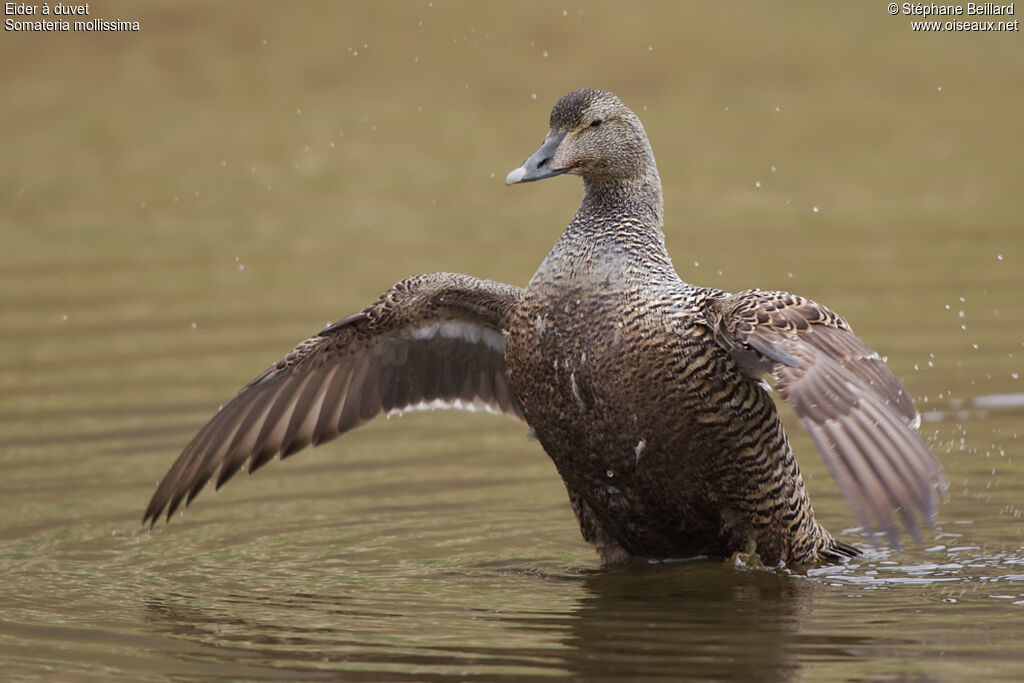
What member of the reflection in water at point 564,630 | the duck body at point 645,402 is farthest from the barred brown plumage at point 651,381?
the reflection in water at point 564,630

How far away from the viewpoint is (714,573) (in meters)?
7.38

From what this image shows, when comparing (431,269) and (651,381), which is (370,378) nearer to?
(651,381)

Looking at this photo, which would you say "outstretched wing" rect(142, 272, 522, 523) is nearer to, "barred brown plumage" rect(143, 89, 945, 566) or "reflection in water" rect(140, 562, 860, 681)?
"barred brown plumage" rect(143, 89, 945, 566)

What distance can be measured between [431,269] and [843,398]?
9.41m

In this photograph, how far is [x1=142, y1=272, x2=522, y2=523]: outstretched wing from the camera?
7934 mm

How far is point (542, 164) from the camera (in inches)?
283

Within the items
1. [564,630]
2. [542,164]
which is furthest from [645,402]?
[542,164]

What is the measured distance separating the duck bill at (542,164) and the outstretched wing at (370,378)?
2.69ft

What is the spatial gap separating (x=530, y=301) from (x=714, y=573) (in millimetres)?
1551

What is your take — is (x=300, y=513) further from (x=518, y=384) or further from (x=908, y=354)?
(x=908, y=354)

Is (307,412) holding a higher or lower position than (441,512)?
higher

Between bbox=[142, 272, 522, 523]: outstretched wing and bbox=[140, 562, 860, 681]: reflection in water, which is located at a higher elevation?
bbox=[142, 272, 522, 523]: outstretched wing

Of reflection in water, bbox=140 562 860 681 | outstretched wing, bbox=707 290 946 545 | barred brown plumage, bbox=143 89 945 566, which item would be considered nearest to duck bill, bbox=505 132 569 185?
barred brown plumage, bbox=143 89 945 566

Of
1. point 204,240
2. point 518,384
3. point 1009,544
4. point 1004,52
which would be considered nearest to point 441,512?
point 518,384
